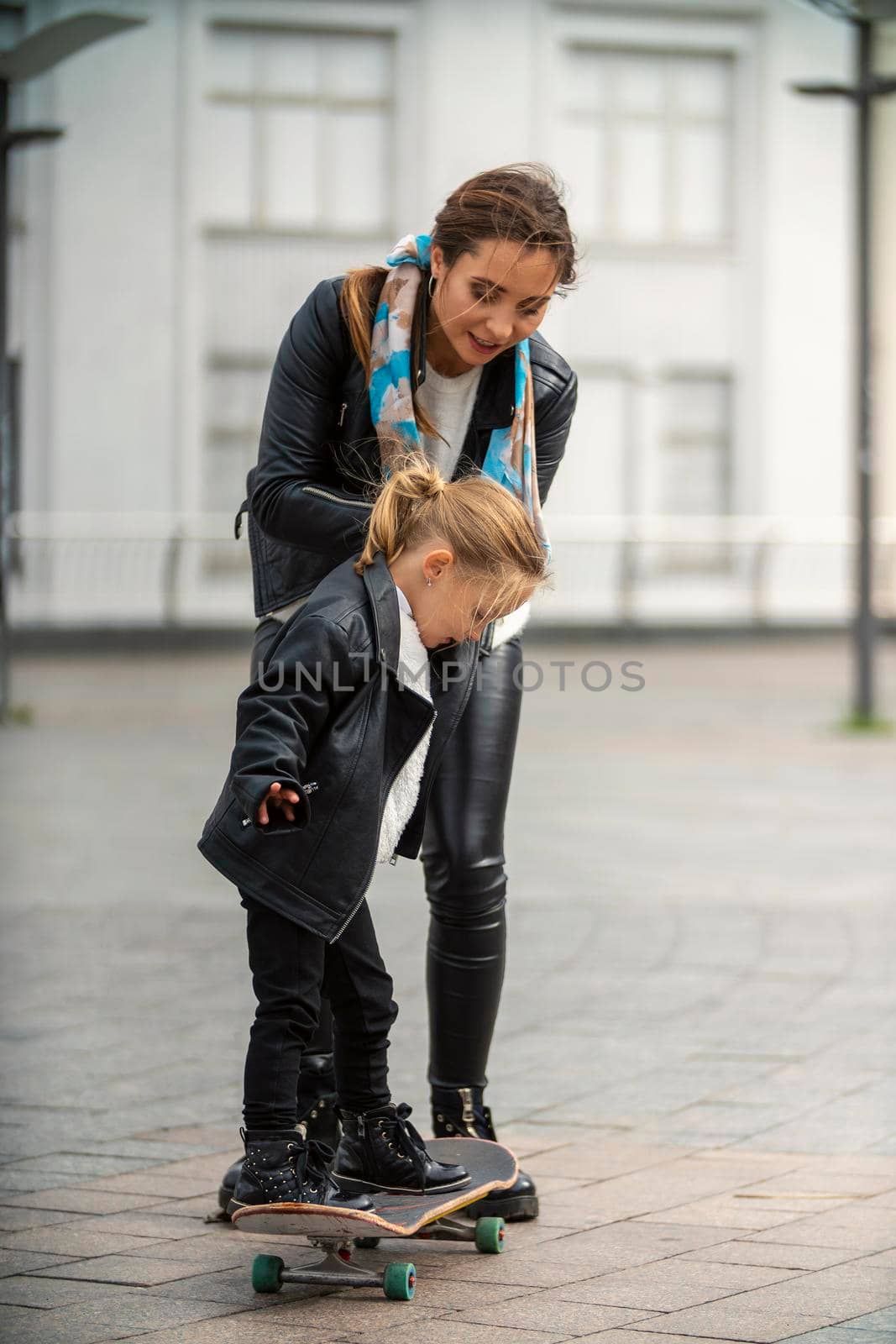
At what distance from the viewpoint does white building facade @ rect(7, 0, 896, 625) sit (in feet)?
71.3

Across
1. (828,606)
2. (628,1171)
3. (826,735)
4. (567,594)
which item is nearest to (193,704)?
(826,735)

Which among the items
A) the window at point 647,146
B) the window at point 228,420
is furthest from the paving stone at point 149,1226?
the window at point 647,146

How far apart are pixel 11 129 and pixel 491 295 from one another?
10.3 metres

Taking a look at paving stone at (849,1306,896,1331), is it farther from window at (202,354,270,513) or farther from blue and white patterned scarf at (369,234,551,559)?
window at (202,354,270,513)

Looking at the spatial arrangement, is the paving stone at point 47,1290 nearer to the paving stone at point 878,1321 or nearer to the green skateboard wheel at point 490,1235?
the green skateboard wheel at point 490,1235

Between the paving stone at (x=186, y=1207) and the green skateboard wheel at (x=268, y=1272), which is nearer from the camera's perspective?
the green skateboard wheel at (x=268, y=1272)

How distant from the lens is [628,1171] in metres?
3.67

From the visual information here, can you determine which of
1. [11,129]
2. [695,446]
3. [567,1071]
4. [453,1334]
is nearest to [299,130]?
[695,446]

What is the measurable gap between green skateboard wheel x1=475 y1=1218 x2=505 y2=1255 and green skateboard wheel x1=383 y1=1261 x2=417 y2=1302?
0.27m

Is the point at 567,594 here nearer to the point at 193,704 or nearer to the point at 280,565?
the point at 193,704

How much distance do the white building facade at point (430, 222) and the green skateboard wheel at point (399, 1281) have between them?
17829 millimetres

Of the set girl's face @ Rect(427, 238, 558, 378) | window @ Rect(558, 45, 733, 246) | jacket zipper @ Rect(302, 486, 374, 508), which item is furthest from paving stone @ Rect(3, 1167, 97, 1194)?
window @ Rect(558, 45, 733, 246)

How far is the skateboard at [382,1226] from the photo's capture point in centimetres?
279

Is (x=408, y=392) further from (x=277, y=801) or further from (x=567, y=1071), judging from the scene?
(x=567, y=1071)
